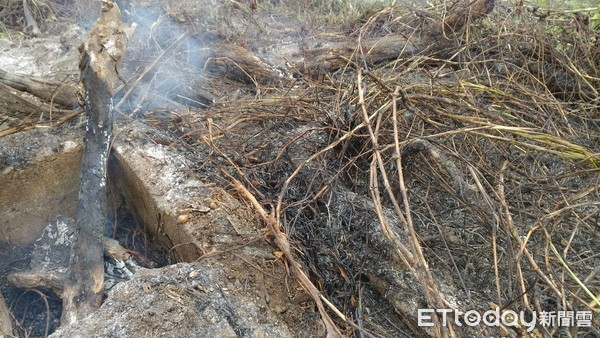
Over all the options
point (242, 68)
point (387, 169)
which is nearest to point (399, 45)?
point (242, 68)

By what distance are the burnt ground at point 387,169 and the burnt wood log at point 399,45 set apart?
0.09m

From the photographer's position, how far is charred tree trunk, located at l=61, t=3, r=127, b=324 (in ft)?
8.26

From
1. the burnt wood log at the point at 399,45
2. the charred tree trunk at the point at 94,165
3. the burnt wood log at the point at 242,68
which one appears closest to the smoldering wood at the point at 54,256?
the charred tree trunk at the point at 94,165

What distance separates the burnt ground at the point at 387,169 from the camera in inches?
91.4

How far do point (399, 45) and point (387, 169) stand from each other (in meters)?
2.24

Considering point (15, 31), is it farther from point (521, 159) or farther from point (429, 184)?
point (521, 159)

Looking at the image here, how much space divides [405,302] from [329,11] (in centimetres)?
466

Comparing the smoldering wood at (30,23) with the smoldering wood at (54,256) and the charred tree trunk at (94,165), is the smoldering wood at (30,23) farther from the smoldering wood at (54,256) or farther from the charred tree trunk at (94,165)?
the smoldering wood at (54,256)

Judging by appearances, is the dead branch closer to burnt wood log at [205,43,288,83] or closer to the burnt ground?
the burnt ground

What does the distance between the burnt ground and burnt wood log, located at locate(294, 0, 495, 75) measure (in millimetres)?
87

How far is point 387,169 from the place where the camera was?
3031mm
